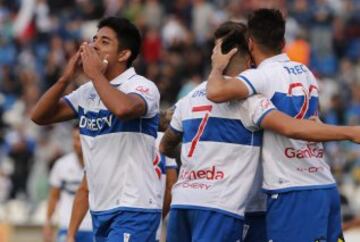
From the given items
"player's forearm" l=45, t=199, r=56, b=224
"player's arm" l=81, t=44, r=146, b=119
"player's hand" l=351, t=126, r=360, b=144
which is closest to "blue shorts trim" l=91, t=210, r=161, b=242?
"player's arm" l=81, t=44, r=146, b=119

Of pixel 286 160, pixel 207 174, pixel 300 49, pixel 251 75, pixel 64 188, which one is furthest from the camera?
pixel 300 49

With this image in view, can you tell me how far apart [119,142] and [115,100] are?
0.52 metres

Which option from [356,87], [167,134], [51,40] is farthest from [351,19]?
[167,134]

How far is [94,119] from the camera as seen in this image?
9.62m

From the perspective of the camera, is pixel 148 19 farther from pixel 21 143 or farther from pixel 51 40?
pixel 21 143

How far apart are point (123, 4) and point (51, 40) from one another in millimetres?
2115

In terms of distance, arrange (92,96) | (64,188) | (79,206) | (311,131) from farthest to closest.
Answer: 1. (64,188)
2. (79,206)
3. (92,96)
4. (311,131)

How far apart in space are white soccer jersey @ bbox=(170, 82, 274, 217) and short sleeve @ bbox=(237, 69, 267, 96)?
14 centimetres

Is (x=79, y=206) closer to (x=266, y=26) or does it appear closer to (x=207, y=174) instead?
(x=207, y=174)

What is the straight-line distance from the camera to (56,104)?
9.88 m

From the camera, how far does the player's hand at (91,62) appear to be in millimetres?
9227

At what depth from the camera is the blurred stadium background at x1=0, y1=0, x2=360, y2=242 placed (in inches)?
859

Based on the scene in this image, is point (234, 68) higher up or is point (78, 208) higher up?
point (234, 68)

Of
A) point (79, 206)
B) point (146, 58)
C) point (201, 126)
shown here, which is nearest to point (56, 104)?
point (79, 206)
